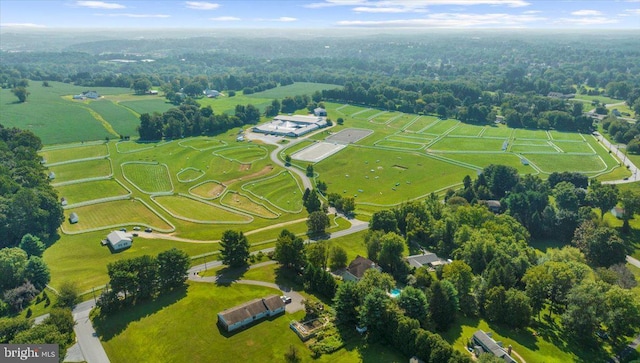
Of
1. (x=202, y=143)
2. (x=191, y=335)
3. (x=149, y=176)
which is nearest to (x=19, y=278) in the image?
(x=191, y=335)

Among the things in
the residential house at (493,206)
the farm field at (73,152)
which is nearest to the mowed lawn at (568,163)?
the residential house at (493,206)

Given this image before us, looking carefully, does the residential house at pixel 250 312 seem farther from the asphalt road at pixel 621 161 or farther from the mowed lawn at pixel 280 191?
the asphalt road at pixel 621 161

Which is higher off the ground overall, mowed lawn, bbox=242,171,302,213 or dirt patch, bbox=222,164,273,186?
dirt patch, bbox=222,164,273,186

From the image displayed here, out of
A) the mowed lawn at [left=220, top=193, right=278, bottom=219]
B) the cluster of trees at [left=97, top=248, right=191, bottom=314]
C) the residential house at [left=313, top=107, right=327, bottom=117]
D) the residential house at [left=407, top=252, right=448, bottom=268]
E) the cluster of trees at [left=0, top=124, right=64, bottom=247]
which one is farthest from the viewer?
the residential house at [left=313, top=107, right=327, bottom=117]

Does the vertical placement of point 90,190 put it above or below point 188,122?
below

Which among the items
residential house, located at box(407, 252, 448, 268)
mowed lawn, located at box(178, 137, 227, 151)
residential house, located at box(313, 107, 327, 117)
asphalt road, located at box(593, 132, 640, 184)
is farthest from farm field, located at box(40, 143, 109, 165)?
asphalt road, located at box(593, 132, 640, 184)

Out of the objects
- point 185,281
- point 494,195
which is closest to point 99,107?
point 185,281

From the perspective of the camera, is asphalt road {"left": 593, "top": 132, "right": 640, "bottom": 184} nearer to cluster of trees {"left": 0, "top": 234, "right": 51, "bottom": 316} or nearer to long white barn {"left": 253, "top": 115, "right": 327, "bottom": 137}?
long white barn {"left": 253, "top": 115, "right": 327, "bottom": 137}

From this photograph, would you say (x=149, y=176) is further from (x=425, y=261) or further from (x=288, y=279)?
(x=425, y=261)
